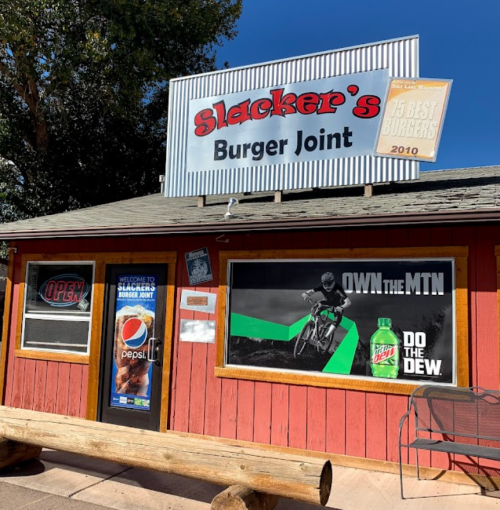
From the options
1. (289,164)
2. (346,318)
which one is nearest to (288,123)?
(289,164)

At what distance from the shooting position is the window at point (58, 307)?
723cm

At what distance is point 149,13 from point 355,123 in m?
12.4

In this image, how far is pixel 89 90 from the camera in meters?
17.2

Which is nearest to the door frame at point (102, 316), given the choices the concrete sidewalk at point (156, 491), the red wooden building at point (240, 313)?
the red wooden building at point (240, 313)

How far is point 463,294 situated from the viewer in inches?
199

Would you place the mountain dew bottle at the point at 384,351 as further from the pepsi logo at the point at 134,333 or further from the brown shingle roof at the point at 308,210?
the pepsi logo at the point at 134,333

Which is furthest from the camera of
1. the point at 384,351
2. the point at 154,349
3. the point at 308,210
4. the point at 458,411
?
the point at 154,349

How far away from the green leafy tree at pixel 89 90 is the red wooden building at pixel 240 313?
9.49m

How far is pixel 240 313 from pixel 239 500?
2.71 m

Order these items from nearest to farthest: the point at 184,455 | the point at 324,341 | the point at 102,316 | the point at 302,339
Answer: the point at 184,455
the point at 324,341
the point at 302,339
the point at 102,316

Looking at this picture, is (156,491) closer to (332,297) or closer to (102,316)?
(332,297)

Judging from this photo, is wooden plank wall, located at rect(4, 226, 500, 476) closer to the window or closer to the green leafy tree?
the window

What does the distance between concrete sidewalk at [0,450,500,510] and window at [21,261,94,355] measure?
2.26 m

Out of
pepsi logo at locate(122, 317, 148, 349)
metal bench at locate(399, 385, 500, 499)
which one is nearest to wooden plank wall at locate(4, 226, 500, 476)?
metal bench at locate(399, 385, 500, 499)
